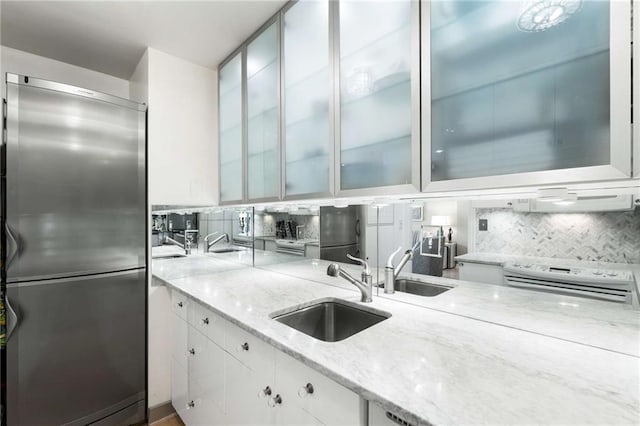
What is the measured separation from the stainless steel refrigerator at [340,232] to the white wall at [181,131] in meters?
1.05

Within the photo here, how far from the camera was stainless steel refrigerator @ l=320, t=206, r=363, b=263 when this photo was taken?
1821 millimetres

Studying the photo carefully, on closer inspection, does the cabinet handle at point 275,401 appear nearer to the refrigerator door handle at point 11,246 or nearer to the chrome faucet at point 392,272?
the chrome faucet at point 392,272

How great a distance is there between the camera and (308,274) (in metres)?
1.97

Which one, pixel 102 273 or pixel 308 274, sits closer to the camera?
pixel 102 273

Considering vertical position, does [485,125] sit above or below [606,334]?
above

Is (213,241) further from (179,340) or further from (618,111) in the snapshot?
(618,111)

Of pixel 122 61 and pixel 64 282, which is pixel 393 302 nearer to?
pixel 64 282

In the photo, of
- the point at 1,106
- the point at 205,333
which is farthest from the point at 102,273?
the point at 1,106

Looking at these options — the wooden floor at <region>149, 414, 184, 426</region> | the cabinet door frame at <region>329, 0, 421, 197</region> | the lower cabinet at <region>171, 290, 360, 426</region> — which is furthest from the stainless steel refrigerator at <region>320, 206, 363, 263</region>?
the wooden floor at <region>149, 414, 184, 426</region>

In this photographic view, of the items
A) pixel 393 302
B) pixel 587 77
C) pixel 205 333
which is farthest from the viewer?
pixel 205 333

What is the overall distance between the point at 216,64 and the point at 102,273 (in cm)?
176

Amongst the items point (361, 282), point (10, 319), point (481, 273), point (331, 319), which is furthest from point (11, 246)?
point (481, 273)

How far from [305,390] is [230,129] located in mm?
1926

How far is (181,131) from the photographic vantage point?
223 centimetres
